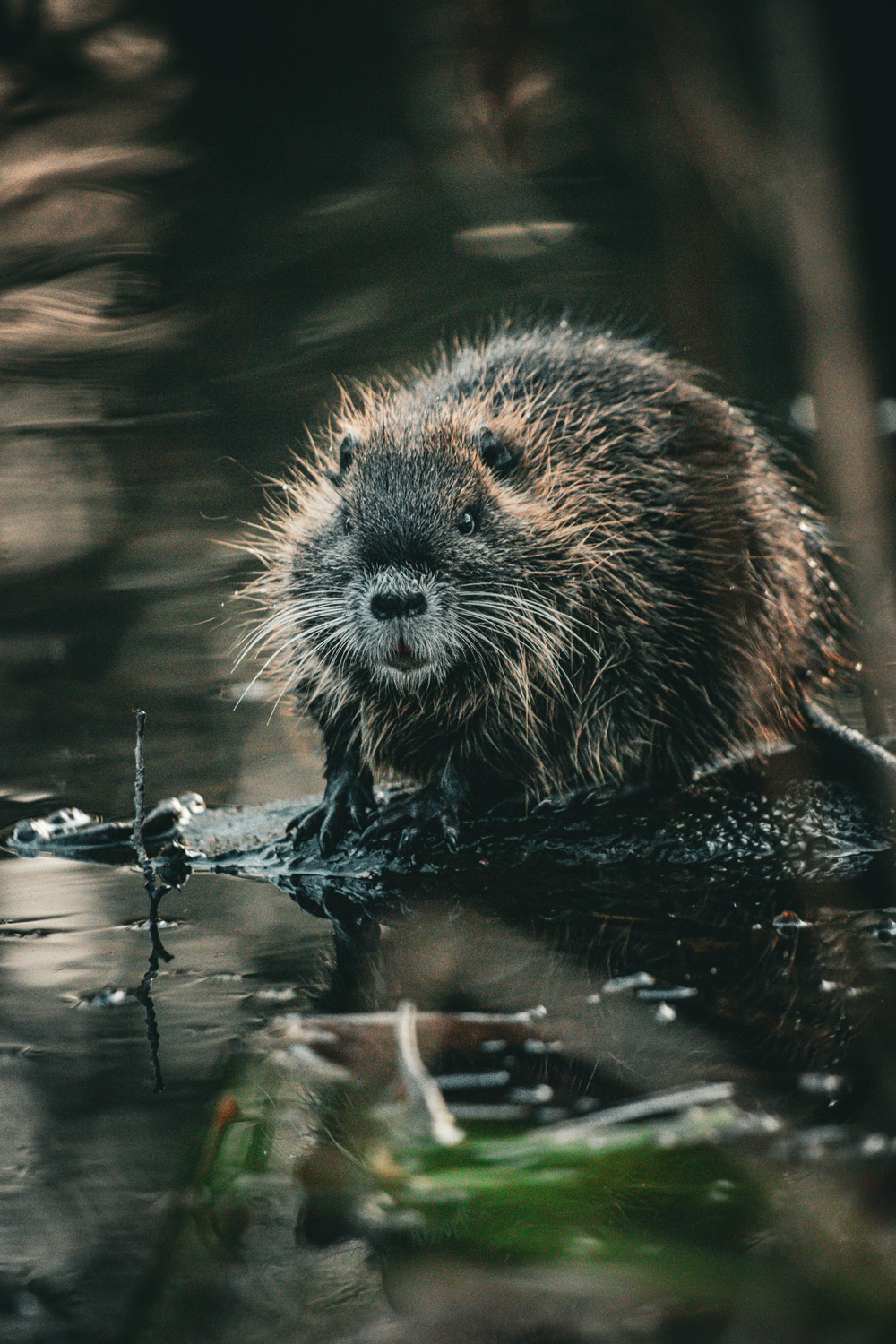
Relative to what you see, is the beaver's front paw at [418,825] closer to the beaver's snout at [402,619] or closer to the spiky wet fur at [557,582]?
the spiky wet fur at [557,582]

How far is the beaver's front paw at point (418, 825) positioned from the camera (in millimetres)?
2939

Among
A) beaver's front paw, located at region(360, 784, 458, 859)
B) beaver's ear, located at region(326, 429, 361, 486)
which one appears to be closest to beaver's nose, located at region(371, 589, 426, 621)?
beaver's front paw, located at region(360, 784, 458, 859)

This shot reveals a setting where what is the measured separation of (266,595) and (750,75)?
2731 millimetres

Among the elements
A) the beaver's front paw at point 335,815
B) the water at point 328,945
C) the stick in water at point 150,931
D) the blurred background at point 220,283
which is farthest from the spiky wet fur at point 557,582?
the stick in water at point 150,931

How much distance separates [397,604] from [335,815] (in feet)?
1.91

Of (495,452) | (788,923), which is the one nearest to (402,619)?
(495,452)

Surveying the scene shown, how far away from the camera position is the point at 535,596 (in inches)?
121

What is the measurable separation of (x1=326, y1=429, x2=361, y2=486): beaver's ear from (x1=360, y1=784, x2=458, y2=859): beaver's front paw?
2.73 feet

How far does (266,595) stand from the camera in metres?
3.48

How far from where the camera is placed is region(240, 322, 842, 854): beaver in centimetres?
299

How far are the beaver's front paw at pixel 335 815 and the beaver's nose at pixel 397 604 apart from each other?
527 mm

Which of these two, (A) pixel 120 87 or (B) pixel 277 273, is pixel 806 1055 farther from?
(A) pixel 120 87

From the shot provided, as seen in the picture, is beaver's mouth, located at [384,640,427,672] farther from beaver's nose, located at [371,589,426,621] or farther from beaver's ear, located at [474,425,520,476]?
beaver's ear, located at [474,425,520,476]

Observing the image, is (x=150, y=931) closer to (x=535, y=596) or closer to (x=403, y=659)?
(x=403, y=659)
